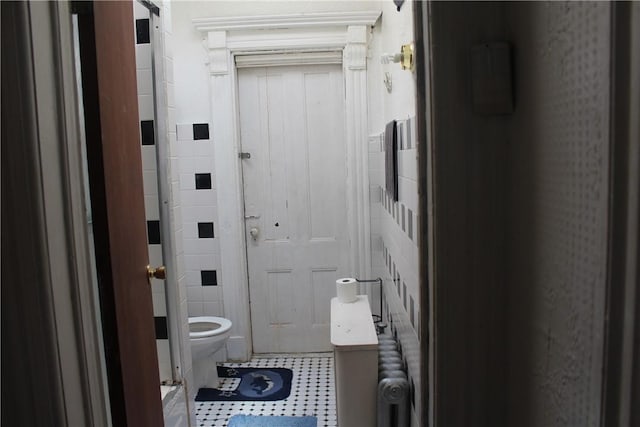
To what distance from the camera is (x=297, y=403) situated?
2.75 metres

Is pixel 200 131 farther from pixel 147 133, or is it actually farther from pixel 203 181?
pixel 147 133

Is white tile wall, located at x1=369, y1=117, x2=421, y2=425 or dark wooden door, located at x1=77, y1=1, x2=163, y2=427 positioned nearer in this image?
dark wooden door, located at x1=77, y1=1, x2=163, y2=427

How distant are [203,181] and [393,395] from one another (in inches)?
77.3

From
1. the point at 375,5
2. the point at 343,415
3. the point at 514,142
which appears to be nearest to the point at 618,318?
the point at 514,142

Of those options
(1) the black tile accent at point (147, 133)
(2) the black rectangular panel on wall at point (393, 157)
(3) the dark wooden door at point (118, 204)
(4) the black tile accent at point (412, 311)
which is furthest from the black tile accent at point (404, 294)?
(1) the black tile accent at point (147, 133)

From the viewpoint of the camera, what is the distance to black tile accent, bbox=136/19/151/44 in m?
1.97

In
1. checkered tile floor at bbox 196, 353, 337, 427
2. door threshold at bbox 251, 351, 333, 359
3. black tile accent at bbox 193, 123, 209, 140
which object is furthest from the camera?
door threshold at bbox 251, 351, 333, 359

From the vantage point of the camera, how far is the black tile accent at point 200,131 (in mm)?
3160

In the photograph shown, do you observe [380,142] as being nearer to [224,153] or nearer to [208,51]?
[224,153]

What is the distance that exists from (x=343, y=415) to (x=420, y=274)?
127 centimetres

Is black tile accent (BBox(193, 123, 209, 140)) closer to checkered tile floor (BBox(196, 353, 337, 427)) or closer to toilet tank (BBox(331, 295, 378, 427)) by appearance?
checkered tile floor (BBox(196, 353, 337, 427))

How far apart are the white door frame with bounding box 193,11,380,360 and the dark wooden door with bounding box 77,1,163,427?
1581 mm

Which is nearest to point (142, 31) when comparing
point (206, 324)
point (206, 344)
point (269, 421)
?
point (206, 344)

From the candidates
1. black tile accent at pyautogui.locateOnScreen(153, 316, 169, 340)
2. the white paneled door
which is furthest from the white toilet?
black tile accent at pyautogui.locateOnScreen(153, 316, 169, 340)
